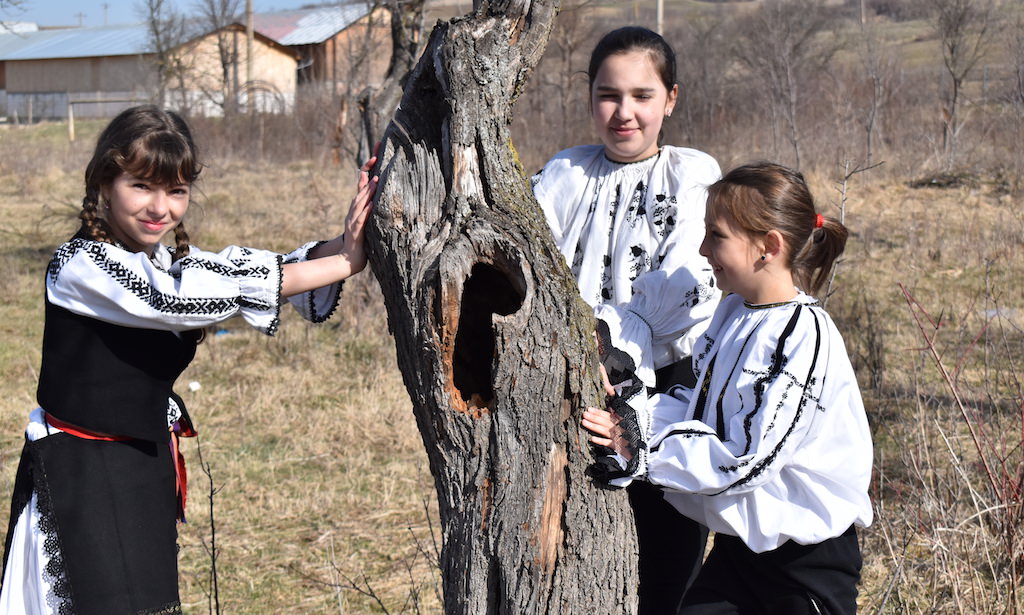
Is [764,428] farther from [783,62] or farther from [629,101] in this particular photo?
[783,62]

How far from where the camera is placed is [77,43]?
1801 inches

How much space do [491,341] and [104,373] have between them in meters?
0.90

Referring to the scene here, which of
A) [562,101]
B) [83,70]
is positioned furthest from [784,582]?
[83,70]

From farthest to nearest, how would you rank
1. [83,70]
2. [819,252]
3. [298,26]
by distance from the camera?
[298,26] < [83,70] < [819,252]

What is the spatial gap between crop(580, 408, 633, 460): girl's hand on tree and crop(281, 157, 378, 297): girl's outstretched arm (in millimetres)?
643

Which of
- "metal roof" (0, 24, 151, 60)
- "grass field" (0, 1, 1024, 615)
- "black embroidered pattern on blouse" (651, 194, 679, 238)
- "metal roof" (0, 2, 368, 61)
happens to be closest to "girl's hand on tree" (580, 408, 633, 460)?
"black embroidered pattern on blouse" (651, 194, 679, 238)

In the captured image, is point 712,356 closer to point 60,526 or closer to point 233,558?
point 60,526

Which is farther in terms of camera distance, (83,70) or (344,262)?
(83,70)

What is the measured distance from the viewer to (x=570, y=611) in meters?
2.05

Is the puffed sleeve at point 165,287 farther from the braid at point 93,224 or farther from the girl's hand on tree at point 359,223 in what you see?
the girl's hand on tree at point 359,223

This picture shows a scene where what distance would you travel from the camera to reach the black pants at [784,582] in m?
2.14

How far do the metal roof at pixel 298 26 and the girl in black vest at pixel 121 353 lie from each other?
39977 mm

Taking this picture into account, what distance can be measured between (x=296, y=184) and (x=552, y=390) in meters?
14.8

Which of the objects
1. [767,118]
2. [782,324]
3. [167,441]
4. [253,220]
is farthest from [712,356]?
[767,118]
